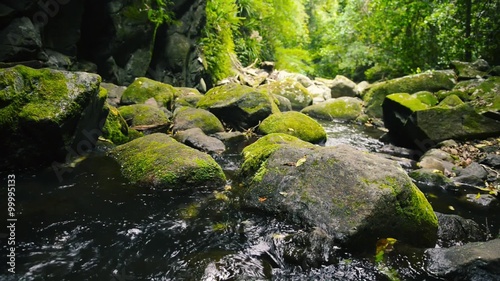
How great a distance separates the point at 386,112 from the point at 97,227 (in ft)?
27.2

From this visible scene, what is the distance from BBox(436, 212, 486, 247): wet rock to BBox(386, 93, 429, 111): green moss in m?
4.92

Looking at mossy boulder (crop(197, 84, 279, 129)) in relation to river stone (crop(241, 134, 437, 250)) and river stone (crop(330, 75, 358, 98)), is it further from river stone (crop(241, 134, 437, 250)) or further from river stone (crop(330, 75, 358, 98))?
river stone (crop(330, 75, 358, 98))

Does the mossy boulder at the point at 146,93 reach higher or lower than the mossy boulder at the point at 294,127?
higher

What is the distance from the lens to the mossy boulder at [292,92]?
15.0 m

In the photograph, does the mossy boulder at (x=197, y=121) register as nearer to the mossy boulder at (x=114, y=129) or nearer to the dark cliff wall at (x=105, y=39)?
the mossy boulder at (x=114, y=129)

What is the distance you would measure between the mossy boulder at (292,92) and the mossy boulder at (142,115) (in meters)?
7.25

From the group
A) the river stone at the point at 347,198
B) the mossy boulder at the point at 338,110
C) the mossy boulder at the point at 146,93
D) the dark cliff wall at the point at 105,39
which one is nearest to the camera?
the river stone at the point at 347,198

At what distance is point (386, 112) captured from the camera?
9602mm

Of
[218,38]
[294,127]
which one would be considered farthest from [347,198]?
[218,38]

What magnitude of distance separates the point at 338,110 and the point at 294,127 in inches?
221

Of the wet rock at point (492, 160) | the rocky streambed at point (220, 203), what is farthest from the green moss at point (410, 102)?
the wet rock at point (492, 160)

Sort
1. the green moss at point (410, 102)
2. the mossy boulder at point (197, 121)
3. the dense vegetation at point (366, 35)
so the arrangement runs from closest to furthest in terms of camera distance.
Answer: the mossy boulder at point (197, 121), the green moss at point (410, 102), the dense vegetation at point (366, 35)

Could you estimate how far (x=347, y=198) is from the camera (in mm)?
3809

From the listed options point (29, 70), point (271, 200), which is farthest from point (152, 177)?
point (29, 70)
